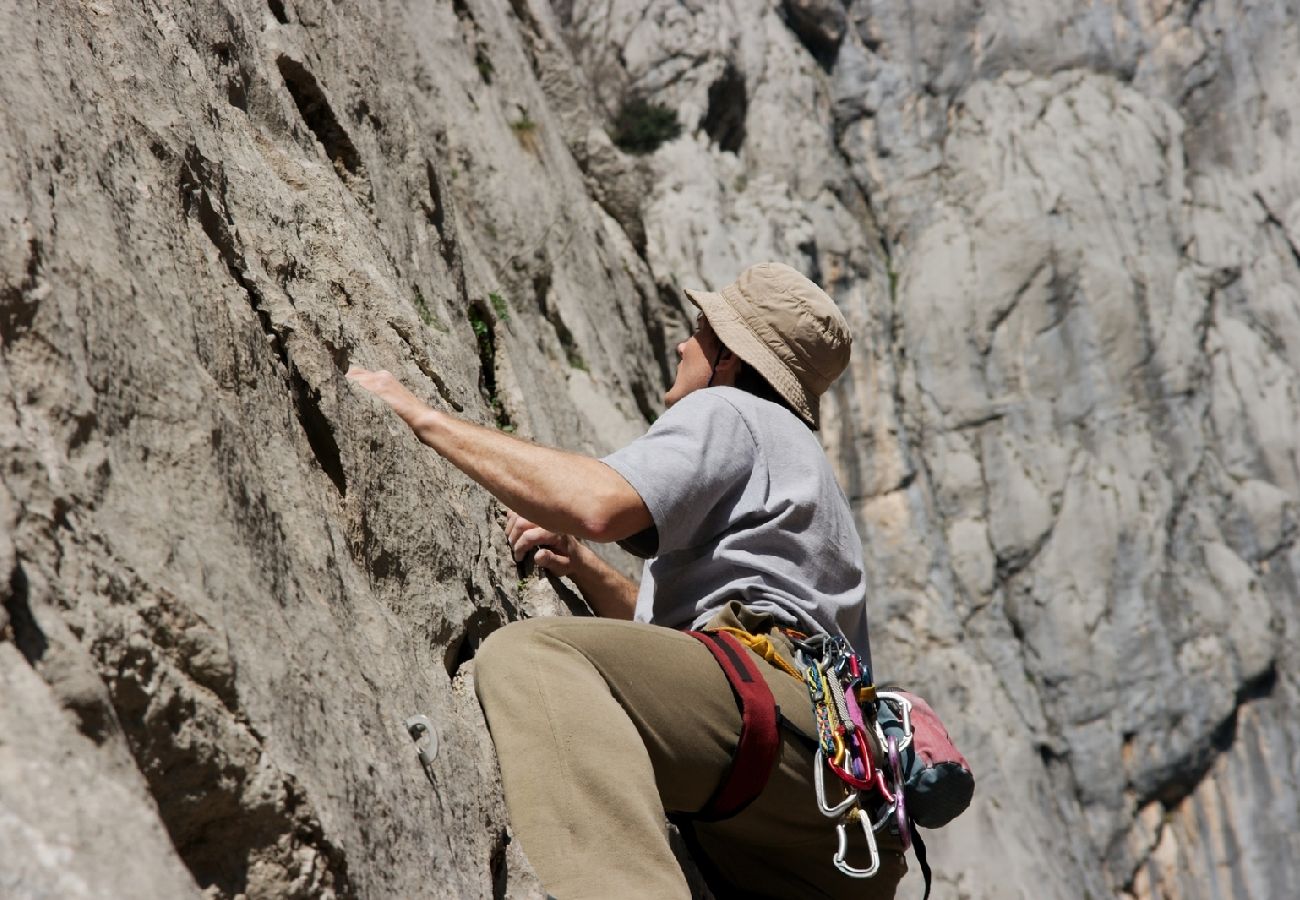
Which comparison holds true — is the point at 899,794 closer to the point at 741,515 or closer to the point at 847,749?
the point at 847,749

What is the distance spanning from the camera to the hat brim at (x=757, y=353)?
14.3ft

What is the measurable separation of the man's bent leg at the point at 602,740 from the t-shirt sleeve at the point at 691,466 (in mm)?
390

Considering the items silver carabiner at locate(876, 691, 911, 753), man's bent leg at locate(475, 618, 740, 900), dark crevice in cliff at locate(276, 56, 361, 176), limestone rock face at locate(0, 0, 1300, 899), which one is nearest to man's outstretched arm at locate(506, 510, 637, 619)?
limestone rock face at locate(0, 0, 1300, 899)

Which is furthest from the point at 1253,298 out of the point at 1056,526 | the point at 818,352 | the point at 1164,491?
the point at 818,352

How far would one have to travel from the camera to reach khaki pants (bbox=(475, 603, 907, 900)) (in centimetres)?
300

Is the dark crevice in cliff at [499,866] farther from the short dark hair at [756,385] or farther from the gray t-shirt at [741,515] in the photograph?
the short dark hair at [756,385]

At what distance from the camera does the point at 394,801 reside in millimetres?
3012

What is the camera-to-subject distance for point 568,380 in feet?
29.5

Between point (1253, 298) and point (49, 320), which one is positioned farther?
point (1253, 298)

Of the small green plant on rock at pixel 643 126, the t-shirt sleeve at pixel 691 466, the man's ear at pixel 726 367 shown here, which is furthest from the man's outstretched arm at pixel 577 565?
the small green plant on rock at pixel 643 126

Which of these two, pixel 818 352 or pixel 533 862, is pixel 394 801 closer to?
pixel 533 862

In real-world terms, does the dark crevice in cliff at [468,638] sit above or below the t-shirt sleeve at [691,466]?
below

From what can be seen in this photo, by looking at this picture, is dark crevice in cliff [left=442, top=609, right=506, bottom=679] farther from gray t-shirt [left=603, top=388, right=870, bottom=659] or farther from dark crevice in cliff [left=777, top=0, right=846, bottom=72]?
dark crevice in cliff [left=777, top=0, right=846, bottom=72]

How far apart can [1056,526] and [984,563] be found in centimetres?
177
